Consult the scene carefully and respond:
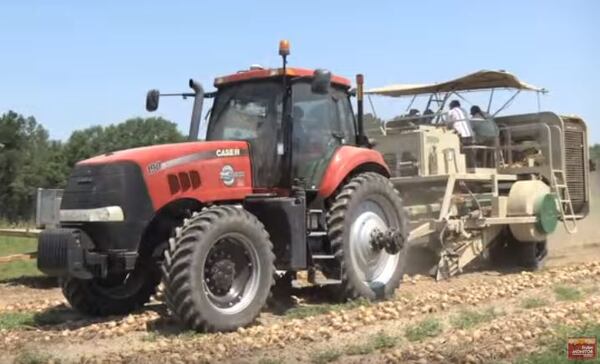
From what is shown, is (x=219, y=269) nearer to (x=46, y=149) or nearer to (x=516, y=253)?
(x=516, y=253)

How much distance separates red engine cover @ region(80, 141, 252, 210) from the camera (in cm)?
734

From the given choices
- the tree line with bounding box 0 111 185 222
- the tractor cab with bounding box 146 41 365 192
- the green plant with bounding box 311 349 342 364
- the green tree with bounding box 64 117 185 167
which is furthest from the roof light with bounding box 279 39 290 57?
the green tree with bounding box 64 117 185 167

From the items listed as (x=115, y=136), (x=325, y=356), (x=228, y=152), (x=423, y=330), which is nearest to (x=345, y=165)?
(x=228, y=152)

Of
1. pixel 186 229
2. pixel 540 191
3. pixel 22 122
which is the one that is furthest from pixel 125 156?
pixel 22 122

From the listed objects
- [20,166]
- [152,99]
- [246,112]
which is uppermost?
[20,166]

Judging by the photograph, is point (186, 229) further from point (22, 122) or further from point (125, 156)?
point (22, 122)

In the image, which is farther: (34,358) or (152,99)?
(152,99)

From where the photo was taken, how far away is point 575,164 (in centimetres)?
1340

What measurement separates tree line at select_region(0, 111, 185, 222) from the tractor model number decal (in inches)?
1854

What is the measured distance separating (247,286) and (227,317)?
1.53 ft

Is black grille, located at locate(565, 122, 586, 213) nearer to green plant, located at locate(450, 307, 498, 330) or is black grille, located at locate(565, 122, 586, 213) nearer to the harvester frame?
the harvester frame

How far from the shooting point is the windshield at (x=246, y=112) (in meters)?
8.32

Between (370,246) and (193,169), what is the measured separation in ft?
7.75

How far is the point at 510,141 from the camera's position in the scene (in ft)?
42.7
